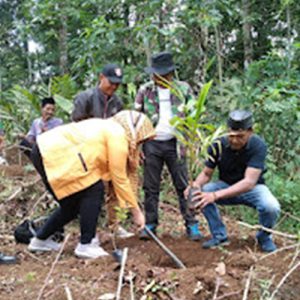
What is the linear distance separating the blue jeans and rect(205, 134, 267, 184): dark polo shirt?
0.38ft

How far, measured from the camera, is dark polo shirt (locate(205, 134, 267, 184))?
426cm

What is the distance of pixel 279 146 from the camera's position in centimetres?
755

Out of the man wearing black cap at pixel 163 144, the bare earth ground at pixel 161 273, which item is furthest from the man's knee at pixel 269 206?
the man wearing black cap at pixel 163 144

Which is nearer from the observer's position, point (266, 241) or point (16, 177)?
point (266, 241)

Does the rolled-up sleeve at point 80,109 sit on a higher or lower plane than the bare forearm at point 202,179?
higher

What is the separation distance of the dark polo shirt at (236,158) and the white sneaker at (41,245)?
1615 mm

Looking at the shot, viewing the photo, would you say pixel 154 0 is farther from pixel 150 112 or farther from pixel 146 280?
pixel 146 280

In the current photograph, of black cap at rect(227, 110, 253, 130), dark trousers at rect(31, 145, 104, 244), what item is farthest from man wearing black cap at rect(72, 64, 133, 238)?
Answer: black cap at rect(227, 110, 253, 130)

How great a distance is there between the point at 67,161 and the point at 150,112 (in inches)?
54.1

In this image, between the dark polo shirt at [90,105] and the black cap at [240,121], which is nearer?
the black cap at [240,121]

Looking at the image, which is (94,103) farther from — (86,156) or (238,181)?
(238,181)

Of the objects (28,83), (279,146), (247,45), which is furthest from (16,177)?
(28,83)

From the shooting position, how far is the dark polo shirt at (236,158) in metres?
4.26

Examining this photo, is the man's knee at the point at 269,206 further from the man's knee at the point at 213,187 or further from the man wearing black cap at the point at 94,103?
the man wearing black cap at the point at 94,103
